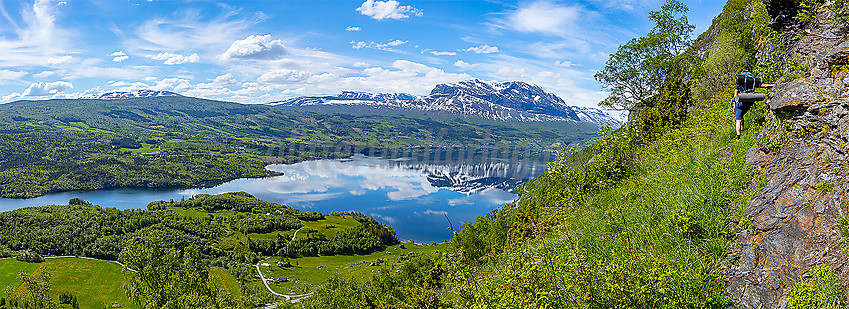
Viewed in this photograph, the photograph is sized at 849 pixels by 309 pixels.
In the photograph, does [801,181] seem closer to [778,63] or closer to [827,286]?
[827,286]

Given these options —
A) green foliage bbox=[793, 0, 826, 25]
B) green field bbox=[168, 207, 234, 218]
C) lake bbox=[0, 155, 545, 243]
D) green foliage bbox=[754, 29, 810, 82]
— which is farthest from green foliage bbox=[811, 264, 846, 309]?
green field bbox=[168, 207, 234, 218]

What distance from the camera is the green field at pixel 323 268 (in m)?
110

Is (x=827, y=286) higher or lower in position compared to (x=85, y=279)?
higher

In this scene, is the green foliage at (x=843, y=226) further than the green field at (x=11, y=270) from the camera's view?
No

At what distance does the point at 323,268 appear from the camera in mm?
125500

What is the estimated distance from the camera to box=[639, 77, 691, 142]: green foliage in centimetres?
2055

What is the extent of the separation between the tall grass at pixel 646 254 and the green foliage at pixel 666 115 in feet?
33.3

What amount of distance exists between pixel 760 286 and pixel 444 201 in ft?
474

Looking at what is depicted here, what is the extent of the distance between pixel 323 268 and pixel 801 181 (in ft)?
429

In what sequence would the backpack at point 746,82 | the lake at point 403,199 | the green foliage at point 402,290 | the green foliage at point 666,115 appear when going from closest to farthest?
the green foliage at point 402,290, the backpack at point 746,82, the green foliage at point 666,115, the lake at point 403,199

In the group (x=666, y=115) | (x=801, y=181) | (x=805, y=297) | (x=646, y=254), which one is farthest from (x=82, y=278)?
(x=801, y=181)

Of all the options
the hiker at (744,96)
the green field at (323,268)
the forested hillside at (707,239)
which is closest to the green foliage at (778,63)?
the forested hillside at (707,239)

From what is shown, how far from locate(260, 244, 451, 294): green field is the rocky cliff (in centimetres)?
10179

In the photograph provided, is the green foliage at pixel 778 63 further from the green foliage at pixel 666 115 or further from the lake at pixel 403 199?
the lake at pixel 403 199
